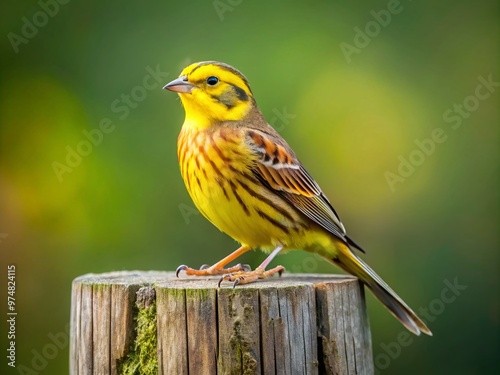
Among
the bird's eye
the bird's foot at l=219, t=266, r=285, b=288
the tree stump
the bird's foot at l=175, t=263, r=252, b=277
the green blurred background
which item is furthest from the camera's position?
the green blurred background

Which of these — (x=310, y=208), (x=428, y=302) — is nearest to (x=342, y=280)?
(x=310, y=208)

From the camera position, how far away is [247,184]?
527 centimetres

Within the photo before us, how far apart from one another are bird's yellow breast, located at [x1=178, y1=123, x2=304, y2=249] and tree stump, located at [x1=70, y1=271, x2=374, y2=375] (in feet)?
2.49

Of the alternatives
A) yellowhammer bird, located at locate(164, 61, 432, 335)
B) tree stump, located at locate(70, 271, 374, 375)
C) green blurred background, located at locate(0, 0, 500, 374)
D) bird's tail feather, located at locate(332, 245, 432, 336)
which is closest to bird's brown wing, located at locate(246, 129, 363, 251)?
yellowhammer bird, located at locate(164, 61, 432, 335)

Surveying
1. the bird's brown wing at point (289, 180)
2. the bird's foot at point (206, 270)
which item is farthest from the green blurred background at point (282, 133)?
the bird's foot at point (206, 270)

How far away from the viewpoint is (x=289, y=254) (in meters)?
6.99

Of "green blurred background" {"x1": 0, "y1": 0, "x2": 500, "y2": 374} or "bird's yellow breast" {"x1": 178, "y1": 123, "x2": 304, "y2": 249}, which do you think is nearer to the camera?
"bird's yellow breast" {"x1": 178, "y1": 123, "x2": 304, "y2": 249}

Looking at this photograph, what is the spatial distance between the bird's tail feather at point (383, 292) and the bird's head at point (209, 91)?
1344 mm

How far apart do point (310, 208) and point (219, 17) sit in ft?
10.9

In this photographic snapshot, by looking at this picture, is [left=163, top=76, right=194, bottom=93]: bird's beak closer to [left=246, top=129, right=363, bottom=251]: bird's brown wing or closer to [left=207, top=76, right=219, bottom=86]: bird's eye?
[left=207, top=76, right=219, bottom=86]: bird's eye

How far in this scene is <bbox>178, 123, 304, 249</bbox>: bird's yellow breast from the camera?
17.2 ft

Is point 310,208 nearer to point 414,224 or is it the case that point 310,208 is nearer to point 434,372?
point 414,224

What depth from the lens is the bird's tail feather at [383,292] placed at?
5.34 m

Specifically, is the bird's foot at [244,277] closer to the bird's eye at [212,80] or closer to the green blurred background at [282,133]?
the bird's eye at [212,80]
